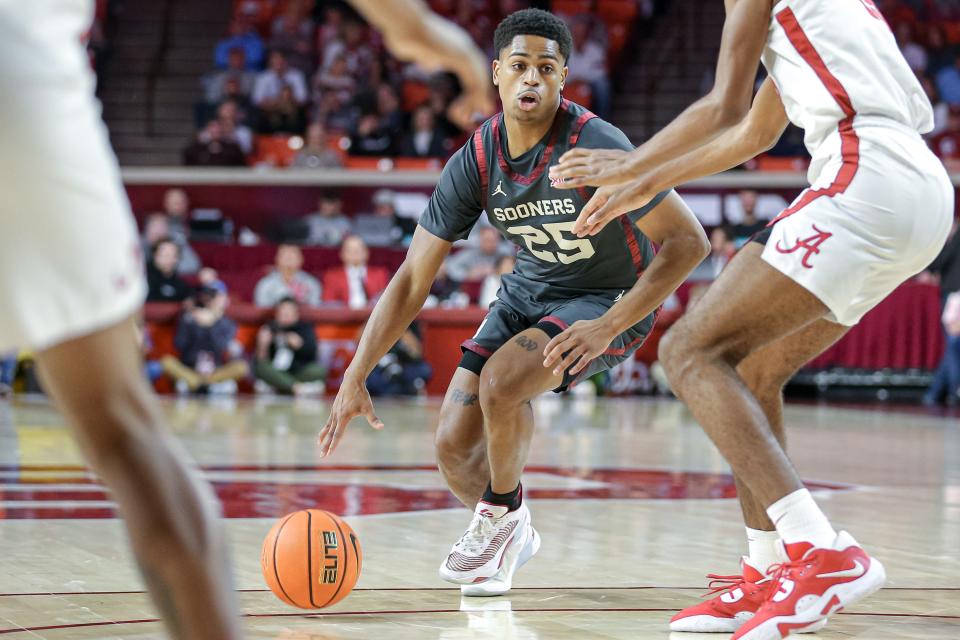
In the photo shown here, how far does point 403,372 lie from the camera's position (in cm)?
1492

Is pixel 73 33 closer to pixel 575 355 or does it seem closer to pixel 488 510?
pixel 575 355

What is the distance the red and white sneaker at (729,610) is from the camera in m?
3.77

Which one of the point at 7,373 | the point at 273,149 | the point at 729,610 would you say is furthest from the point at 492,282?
the point at 729,610

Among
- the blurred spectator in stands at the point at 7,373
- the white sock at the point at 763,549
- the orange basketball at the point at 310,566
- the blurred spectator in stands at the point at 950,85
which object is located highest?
the blurred spectator in stands at the point at 950,85

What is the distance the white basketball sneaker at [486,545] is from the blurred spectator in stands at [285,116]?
46.5 feet

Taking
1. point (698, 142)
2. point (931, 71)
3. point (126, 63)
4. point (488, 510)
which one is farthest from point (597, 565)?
point (126, 63)

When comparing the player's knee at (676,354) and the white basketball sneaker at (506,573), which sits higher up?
the player's knee at (676,354)

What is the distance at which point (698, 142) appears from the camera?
354 centimetres

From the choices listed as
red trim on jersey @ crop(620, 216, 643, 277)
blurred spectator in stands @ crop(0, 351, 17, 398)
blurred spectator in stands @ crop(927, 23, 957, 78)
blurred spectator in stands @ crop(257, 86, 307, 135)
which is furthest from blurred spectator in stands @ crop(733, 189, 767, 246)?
red trim on jersey @ crop(620, 216, 643, 277)

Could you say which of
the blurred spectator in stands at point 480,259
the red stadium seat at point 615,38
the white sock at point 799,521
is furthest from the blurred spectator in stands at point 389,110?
the white sock at point 799,521

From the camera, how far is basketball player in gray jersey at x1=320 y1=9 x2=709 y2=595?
442 centimetres

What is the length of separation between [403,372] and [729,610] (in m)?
11.2

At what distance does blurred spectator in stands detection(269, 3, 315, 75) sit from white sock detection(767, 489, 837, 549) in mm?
16591

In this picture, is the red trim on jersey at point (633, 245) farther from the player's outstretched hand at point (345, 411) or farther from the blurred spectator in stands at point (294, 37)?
the blurred spectator in stands at point (294, 37)
